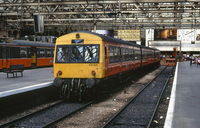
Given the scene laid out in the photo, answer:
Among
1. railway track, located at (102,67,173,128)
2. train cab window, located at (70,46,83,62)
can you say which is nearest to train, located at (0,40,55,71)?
train cab window, located at (70,46,83,62)

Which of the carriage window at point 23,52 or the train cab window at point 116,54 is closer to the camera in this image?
the train cab window at point 116,54

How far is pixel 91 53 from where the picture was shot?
35.9 feet

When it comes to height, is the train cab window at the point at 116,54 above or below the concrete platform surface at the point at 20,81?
above

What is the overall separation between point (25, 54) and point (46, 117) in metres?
15.7

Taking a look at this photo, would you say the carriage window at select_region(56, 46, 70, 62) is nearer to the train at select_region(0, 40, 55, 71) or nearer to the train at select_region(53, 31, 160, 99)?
the train at select_region(53, 31, 160, 99)

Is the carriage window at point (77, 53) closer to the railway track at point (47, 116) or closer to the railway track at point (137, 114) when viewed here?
the railway track at point (47, 116)

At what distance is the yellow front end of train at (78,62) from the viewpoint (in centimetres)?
1073

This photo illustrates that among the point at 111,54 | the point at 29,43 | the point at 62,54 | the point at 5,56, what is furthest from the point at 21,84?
the point at 29,43

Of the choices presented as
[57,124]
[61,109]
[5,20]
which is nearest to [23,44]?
[5,20]

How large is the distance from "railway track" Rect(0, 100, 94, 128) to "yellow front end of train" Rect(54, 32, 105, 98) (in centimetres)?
80

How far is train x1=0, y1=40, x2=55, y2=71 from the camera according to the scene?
2056cm

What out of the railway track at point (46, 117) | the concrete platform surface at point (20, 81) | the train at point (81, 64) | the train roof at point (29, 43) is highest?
the train roof at point (29, 43)

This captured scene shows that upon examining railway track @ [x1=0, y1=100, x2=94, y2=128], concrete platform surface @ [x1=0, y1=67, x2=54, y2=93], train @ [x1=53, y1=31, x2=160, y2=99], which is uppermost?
train @ [x1=53, y1=31, x2=160, y2=99]

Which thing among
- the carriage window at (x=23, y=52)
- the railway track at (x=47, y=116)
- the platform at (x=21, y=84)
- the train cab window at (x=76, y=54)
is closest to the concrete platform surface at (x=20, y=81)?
the platform at (x=21, y=84)
